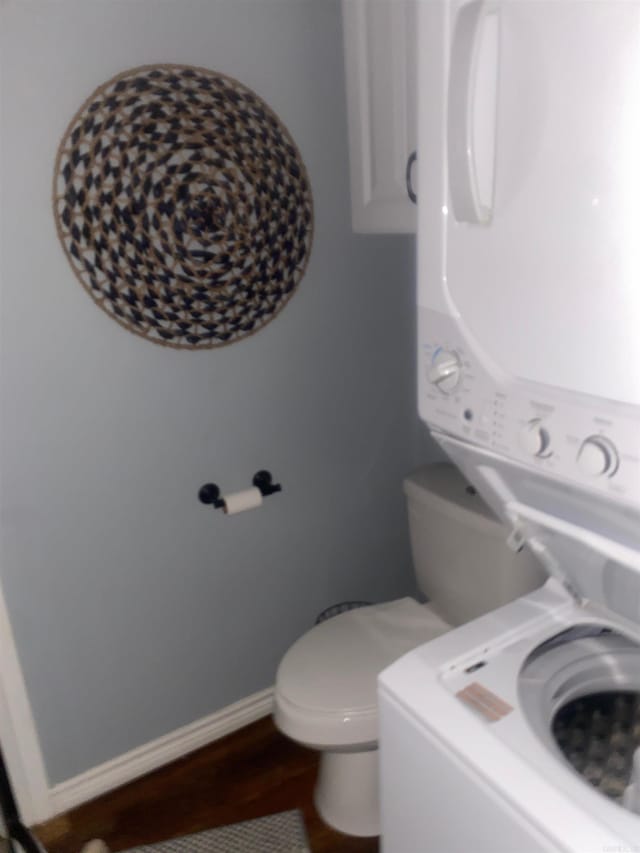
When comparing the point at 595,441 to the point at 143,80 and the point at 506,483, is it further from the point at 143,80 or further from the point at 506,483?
the point at 143,80

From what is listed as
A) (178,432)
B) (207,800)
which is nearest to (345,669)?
(207,800)

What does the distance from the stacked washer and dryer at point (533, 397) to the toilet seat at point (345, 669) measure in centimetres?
41

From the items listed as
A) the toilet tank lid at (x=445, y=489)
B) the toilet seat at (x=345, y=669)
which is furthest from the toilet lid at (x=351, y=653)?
the toilet tank lid at (x=445, y=489)

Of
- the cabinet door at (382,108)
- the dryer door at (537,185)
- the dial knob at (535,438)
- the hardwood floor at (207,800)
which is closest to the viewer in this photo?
the dryer door at (537,185)

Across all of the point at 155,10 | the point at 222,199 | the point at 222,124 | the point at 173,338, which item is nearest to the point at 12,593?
the point at 173,338

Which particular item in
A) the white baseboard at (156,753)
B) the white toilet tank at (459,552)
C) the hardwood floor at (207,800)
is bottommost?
the hardwood floor at (207,800)

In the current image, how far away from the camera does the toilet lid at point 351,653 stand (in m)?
1.57

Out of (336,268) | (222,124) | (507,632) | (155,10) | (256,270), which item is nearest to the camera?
(507,632)

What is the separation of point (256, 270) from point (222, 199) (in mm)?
190

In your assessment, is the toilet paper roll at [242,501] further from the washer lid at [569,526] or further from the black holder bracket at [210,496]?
the washer lid at [569,526]

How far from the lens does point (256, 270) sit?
5.80 ft

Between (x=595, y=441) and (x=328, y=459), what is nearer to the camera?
(x=595, y=441)

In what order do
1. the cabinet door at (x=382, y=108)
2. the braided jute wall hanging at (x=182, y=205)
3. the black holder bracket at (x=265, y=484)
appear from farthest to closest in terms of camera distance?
the black holder bracket at (x=265, y=484) → the braided jute wall hanging at (x=182, y=205) → the cabinet door at (x=382, y=108)

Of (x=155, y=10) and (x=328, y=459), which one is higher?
(x=155, y=10)
